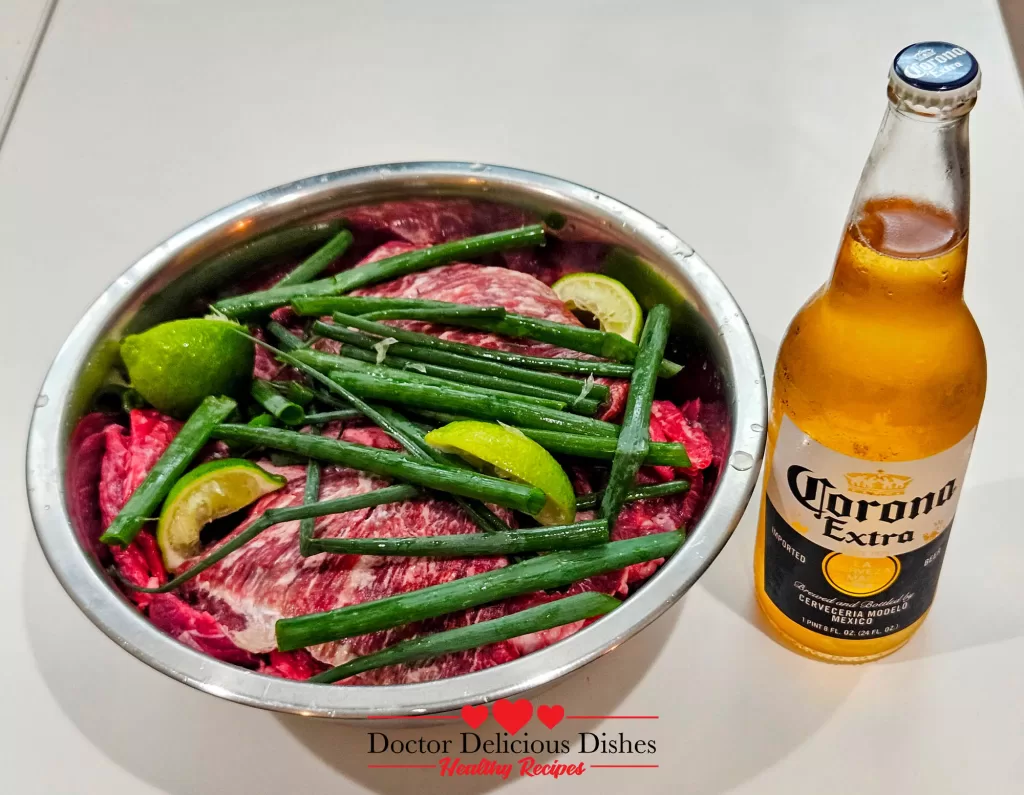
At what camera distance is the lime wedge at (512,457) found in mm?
1189

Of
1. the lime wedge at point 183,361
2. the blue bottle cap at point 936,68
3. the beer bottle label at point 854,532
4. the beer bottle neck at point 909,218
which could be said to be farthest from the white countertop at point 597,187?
the blue bottle cap at point 936,68

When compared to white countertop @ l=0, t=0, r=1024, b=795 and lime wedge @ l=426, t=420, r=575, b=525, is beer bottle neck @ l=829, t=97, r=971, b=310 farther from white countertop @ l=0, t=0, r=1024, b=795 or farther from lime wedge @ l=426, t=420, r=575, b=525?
white countertop @ l=0, t=0, r=1024, b=795

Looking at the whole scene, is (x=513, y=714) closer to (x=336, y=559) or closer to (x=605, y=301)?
(x=336, y=559)

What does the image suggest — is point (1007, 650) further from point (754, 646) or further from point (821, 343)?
point (821, 343)

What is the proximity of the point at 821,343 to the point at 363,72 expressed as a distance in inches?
65.1

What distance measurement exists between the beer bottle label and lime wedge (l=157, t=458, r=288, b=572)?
2.26 ft

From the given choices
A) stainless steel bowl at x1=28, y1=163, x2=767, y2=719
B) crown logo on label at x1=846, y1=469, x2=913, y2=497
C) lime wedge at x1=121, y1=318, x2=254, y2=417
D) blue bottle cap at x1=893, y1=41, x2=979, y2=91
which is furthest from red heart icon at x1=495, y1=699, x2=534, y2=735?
blue bottle cap at x1=893, y1=41, x2=979, y2=91

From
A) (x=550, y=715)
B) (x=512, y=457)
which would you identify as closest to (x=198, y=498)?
(x=512, y=457)

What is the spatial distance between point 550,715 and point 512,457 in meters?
0.36

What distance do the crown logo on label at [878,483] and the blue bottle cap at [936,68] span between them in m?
0.40

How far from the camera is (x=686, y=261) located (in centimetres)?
139

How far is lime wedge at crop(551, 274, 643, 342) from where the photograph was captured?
1.50m

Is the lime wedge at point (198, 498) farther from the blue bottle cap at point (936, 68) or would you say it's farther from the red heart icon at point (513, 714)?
the blue bottle cap at point (936, 68)

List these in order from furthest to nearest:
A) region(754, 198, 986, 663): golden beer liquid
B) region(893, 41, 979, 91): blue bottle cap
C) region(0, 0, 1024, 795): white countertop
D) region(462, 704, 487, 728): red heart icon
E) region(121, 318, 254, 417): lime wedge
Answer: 1. region(121, 318, 254, 417): lime wedge
2. region(0, 0, 1024, 795): white countertop
3. region(462, 704, 487, 728): red heart icon
4. region(754, 198, 986, 663): golden beer liquid
5. region(893, 41, 979, 91): blue bottle cap
